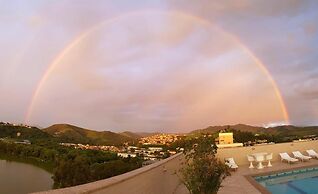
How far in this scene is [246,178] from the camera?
11328mm

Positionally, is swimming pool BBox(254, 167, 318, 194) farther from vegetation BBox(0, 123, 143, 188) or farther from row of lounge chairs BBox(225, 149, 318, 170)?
vegetation BBox(0, 123, 143, 188)

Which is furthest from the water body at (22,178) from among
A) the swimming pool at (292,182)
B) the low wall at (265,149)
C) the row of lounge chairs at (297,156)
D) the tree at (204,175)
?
the tree at (204,175)

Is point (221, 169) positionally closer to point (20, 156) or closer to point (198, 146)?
point (198, 146)

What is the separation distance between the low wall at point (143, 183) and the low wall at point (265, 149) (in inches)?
221

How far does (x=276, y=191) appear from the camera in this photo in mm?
11258

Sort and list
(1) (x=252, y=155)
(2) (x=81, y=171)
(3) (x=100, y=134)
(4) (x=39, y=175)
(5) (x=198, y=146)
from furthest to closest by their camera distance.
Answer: (3) (x=100, y=134), (4) (x=39, y=175), (2) (x=81, y=171), (1) (x=252, y=155), (5) (x=198, y=146)

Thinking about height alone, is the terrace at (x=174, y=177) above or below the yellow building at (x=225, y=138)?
below

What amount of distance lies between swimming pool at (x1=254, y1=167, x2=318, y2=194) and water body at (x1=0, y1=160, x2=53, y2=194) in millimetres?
37672

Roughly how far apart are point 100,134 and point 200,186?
93.3 metres

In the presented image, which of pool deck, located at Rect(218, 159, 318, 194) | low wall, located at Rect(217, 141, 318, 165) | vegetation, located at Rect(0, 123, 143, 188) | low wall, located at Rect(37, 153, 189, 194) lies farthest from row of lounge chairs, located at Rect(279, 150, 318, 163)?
vegetation, located at Rect(0, 123, 143, 188)

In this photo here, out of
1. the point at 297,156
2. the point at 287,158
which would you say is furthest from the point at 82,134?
the point at 287,158

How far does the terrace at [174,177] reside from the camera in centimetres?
382

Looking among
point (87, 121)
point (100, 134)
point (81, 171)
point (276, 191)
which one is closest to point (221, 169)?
point (276, 191)

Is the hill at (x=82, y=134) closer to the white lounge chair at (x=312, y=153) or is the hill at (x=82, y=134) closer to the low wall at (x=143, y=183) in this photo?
the white lounge chair at (x=312, y=153)
